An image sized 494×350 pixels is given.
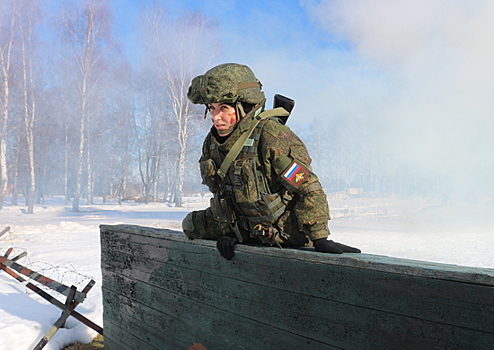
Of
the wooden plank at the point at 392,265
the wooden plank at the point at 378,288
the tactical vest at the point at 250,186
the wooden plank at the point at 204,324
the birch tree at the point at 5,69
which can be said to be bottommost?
the wooden plank at the point at 204,324

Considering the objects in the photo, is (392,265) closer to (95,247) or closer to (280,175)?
(280,175)

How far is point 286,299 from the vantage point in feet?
5.97

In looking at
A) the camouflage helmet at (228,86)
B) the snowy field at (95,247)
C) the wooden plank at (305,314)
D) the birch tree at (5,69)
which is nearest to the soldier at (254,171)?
the camouflage helmet at (228,86)

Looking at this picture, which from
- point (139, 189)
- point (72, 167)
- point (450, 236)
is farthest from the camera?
point (139, 189)

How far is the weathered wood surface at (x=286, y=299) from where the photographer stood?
1.30 metres

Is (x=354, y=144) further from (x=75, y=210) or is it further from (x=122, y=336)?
(x=122, y=336)

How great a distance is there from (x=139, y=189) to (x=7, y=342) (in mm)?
42191

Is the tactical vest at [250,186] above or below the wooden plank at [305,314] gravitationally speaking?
above

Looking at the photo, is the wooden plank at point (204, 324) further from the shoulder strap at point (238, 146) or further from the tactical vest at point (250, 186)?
the shoulder strap at point (238, 146)

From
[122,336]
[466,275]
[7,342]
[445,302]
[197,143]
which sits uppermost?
[197,143]

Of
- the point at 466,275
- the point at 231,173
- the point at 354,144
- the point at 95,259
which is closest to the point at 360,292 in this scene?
the point at 466,275

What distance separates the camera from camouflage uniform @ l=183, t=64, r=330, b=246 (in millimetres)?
1949

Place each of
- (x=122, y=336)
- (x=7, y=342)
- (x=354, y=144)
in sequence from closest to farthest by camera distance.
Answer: (x=122, y=336) → (x=7, y=342) → (x=354, y=144)

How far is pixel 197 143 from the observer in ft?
85.2
